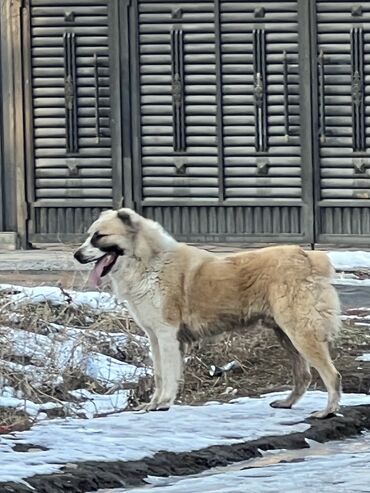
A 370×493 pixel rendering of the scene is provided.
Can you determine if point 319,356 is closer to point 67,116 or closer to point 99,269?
point 99,269

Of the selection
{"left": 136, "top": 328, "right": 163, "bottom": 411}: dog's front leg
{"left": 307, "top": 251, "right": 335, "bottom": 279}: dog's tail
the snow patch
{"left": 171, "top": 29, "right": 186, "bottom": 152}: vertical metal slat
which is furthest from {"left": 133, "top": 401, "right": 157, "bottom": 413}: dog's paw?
{"left": 171, "top": 29, "right": 186, "bottom": 152}: vertical metal slat

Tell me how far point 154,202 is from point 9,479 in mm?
10136

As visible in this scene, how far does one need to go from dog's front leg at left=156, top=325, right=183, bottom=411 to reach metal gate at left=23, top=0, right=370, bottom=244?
7.77 metres

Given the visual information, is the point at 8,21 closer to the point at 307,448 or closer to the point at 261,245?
the point at 261,245

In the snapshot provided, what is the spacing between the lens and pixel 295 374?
1001 cm

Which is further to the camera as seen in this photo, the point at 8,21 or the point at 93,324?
the point at 8,21

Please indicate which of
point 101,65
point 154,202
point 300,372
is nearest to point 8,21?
point 101,65

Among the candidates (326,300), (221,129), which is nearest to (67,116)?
(221,129)

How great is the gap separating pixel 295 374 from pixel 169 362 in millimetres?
758

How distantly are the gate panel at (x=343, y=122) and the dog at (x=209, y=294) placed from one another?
7.44m

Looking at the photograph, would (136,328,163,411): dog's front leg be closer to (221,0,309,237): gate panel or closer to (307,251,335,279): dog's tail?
(307,251,335,279): dog's tail

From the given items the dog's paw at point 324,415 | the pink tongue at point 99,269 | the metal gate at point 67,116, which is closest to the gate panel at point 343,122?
the metal gate at point 67,116

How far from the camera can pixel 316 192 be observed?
17.5 m

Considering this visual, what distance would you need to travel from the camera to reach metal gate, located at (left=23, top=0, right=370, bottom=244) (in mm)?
17438
